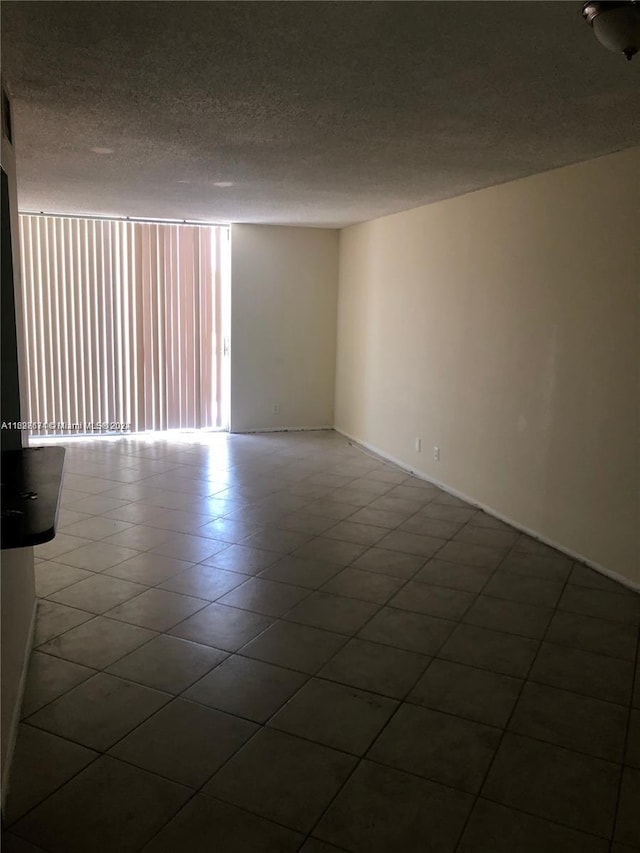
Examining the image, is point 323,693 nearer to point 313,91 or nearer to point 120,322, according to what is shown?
point 313,91

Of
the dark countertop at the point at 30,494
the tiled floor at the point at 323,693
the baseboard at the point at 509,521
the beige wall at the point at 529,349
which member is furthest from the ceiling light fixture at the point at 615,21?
the baseboard at the point at 509,521

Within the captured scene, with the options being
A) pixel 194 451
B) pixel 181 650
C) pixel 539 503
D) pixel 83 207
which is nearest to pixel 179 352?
pixel 194 451

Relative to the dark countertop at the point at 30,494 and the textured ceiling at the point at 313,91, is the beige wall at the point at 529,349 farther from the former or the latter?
the dark countertop at the point at 30,494

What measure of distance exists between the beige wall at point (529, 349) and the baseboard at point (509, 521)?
3 centimetres

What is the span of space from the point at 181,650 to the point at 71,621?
0.60 m

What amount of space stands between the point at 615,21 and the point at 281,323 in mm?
5793

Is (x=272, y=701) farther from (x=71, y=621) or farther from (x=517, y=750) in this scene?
(x=71, y=621)

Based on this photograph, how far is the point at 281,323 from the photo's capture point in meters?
7.48

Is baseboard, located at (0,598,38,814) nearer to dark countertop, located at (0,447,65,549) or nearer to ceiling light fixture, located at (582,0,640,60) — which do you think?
dark countertop, located at (0,447,65,549)

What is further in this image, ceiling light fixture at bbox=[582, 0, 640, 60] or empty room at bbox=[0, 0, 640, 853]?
empty room at bbox=[0, 0, 640, 853]

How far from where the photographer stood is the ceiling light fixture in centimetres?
179

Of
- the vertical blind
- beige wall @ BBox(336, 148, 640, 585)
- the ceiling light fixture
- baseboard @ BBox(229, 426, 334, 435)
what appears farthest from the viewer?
baseboard @ BBox(229, 426, 334, 435)

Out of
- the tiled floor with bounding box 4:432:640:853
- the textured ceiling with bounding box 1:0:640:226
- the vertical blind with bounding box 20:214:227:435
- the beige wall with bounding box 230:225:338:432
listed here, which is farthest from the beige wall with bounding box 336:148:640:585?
the vertical blind with bounding box 20:214:227:435

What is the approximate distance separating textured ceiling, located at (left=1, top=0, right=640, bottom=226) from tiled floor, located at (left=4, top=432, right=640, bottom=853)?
7.32 ft
